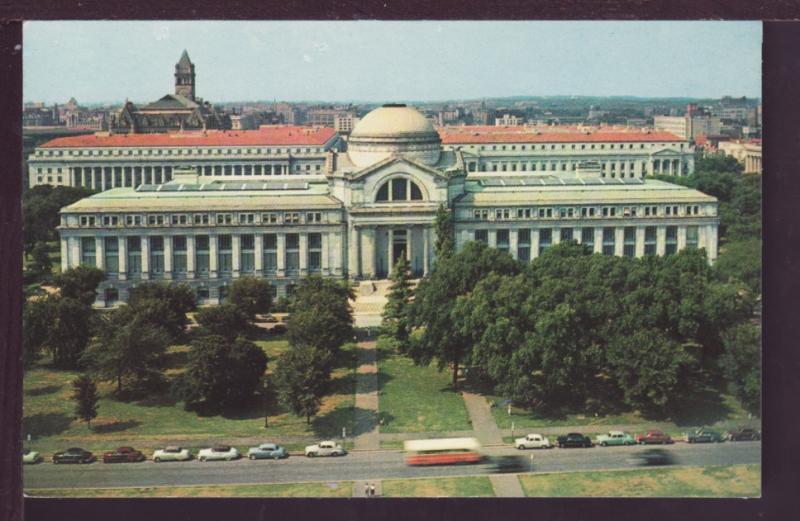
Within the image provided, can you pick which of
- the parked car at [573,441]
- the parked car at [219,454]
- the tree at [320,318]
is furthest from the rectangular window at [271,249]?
the parked car at [219,454]

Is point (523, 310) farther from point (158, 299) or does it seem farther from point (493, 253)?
point (158, 299)

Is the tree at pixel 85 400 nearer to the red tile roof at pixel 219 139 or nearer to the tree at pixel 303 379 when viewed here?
the tree at pixel 303 379

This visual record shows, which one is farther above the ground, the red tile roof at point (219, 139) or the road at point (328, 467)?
the red tile roof at point (219, 139)

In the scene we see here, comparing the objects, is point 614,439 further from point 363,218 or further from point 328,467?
point 363,218

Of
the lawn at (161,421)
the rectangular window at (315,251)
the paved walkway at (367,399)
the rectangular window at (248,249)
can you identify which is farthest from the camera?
the rectangular window at (315,251)

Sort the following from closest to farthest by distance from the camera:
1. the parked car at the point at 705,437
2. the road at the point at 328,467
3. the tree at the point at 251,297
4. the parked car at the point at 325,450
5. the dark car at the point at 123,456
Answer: the road at the point at 328,467 < the dark car at the point at 123,456 < the parked car at the point at 705,437 < the parked car at the point at 325,450 < the tree at the point at 251,297
